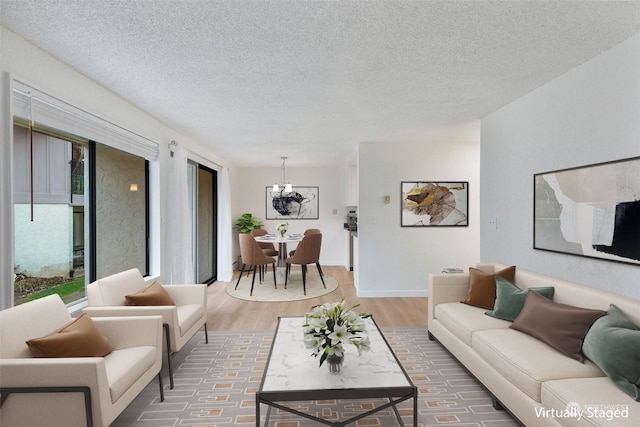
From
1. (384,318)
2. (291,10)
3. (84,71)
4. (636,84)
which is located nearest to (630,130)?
(636,84)

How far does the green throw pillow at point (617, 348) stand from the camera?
160 cm

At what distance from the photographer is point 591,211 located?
7.91ft

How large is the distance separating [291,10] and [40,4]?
1.28 m

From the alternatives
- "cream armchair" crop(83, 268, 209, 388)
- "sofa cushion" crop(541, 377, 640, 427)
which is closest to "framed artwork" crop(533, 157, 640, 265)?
"sofa cushion" crop(541, 377, 640, 427)

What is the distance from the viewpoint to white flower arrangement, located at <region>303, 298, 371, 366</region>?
1892 millimetres

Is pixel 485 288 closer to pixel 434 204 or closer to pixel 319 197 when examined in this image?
pixel 434 204

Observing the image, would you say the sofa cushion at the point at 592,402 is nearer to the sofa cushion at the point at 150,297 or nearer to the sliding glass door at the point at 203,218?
the sofa cushion at the point at 150,297

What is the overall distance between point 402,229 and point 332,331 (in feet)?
11.3

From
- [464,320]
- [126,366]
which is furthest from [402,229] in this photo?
[126,366]

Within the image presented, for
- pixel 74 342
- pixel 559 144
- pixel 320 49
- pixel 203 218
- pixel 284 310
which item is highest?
pixel 320 49

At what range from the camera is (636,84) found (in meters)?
2.09

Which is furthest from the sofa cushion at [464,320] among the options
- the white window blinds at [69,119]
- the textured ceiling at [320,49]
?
the white window blinds at [69,119]

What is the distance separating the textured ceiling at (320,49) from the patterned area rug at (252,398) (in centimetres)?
235

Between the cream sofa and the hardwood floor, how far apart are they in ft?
3.99
